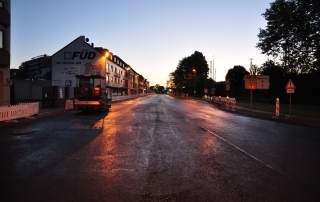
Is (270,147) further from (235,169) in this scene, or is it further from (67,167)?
(67,167)

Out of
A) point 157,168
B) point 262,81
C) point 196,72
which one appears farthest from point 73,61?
point 157,168

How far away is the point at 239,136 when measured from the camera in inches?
533

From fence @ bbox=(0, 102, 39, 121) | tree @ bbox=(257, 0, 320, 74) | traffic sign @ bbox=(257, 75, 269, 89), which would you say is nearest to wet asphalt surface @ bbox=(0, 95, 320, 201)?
fence @ bbox=(0, 102, 39, 121)

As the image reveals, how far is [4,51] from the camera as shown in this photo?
2500cm

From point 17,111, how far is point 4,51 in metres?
7.97

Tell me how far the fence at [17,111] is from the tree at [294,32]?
2983cm

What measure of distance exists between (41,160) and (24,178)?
5.84 ft

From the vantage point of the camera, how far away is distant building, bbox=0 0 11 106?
2479cm

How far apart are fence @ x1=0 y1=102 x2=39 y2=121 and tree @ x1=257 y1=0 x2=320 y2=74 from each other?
2983 cm

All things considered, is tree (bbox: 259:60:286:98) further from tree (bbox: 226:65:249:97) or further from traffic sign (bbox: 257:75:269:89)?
tree (bbox: 226:65:249:97)

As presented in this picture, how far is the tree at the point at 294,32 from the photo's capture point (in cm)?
3503

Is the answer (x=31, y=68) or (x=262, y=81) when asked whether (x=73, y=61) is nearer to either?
(x=262, y=81)

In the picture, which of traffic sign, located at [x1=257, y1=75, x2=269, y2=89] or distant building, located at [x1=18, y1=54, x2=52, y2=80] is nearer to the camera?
traffic sign, located at [x1=257, y1=75, x2=269, y2=89]

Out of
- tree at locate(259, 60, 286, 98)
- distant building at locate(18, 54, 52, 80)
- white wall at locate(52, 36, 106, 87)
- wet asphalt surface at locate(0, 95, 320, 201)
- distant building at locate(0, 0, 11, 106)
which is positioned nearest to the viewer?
wet asphalt surface at locate(0, 95, 320, 201)
